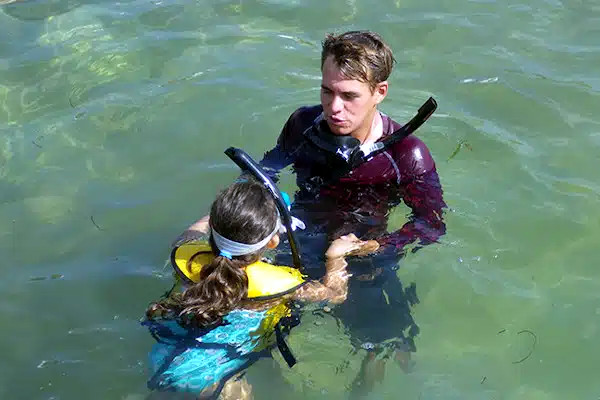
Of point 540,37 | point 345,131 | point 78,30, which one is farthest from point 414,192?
point 78,30

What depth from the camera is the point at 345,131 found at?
398cm

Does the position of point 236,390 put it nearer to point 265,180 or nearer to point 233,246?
point 233,246

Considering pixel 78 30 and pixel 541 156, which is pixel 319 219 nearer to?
pixel 541 156

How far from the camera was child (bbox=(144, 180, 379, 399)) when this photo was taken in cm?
315

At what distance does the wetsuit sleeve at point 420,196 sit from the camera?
3.98 meters

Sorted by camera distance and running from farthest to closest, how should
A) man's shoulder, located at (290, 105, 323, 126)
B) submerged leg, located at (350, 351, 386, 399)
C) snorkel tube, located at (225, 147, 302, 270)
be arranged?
man's shoulder, located at (290, 105, 323, 126), submerged leg, located at (350, 351, 386, 399), snorkel tube, located at (225, 147, 302, 270)

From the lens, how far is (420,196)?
13.1 ft

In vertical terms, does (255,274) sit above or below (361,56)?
below

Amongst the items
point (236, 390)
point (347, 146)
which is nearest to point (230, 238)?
point (236, 390)

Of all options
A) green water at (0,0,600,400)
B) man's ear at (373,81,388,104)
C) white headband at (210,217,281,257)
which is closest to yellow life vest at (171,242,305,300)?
white headband at (210,217,281,257)

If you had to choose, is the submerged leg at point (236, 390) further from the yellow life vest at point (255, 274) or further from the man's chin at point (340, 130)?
the man's chin at point (340, 130)

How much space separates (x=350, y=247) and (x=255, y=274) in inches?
29.6

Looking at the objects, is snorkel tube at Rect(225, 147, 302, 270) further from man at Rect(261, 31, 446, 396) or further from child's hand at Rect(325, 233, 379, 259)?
→ man at Rect(261, 31, 446, 396)

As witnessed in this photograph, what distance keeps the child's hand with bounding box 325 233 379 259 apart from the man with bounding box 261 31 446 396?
12 cm
